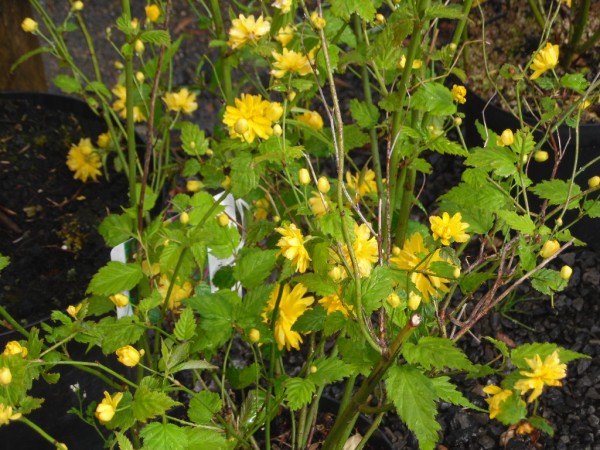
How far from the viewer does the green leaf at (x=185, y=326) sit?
3.44ft

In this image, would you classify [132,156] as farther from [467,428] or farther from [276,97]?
[276,97]

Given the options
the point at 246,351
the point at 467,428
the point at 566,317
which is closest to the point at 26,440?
the point at 246,351

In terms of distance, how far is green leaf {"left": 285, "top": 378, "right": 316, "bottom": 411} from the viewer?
104 centimetres

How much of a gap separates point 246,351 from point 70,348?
50cm

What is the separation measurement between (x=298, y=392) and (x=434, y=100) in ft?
1.70

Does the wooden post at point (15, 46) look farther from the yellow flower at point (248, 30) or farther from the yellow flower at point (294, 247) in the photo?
the yellow flower at point (294, 247)

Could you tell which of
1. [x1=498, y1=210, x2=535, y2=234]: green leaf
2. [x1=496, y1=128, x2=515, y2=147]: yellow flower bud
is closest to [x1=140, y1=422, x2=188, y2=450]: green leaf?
[x1=498, y1=210, x2=535, y2=234]: green leaf

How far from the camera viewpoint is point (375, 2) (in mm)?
1356

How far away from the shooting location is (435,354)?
0.88m

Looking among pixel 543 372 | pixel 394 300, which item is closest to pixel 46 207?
pixel 394 300

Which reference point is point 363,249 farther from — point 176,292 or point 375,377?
point 176,292

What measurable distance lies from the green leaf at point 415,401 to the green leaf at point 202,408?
30cm

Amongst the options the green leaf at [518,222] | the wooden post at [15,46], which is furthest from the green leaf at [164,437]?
the wooden post at [15,46]

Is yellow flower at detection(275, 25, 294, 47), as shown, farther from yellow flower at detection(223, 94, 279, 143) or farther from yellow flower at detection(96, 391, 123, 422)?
yellow flower at detection(96, 391, 123, 422)
